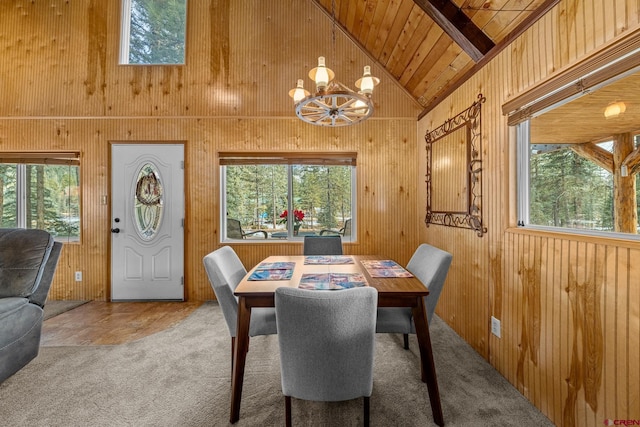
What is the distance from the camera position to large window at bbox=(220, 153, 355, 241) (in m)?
3.46

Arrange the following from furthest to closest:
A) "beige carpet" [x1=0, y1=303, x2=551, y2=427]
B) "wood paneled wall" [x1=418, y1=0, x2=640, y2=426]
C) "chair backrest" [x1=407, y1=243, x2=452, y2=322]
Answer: "chair backrest" [x1=407, y1=243, x2=452, y2=322], "beige carpet" [x1=0, y1=303, x2=551, y2=427], "wood paneled wall" [x1=418, y1=0, x2=640, y2=426]

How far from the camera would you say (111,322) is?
270 cm

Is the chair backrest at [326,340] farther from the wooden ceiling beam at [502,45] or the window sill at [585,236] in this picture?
the wooden ceiling beam at [502,45]

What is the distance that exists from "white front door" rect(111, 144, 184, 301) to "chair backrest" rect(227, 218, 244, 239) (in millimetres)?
566

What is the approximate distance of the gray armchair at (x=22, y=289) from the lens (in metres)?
1.74

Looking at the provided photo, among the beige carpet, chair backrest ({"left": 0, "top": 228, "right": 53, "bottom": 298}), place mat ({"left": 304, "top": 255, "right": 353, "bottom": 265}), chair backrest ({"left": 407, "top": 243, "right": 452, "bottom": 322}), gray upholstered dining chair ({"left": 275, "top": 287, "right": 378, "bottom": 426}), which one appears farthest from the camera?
place mat ({"left": 304, "top": 255, "right": 353, "bottom": 265})

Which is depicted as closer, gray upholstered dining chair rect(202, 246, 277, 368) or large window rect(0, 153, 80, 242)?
gray upholstered dining chair rect(202, 246, 277, 368)

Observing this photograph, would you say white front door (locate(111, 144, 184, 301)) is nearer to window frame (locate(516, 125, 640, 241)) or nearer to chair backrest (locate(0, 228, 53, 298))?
chair backrest (locate(0, 228, 53, 298))

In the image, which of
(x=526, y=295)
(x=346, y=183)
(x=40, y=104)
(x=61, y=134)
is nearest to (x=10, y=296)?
(x=61, y=134)

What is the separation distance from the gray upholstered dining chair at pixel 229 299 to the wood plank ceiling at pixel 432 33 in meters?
2.43

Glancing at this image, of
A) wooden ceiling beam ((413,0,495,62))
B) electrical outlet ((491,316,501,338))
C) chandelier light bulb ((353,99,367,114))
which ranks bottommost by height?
electrical outlet ((491,316,501,338))

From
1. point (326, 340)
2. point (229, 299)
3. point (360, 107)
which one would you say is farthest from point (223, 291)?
point (360, 107)

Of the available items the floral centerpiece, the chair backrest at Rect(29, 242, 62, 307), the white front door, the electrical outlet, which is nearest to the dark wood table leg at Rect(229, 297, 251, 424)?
the chair backrest at Rect(29, 242, 62, 307)

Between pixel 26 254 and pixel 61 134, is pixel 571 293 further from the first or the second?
pixel 61 134
